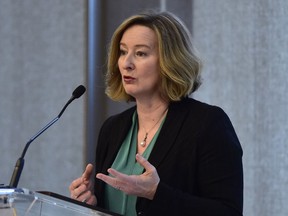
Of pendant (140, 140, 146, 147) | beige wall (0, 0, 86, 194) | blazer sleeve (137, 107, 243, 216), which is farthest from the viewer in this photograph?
beige wall (0, 0, 86, 194)

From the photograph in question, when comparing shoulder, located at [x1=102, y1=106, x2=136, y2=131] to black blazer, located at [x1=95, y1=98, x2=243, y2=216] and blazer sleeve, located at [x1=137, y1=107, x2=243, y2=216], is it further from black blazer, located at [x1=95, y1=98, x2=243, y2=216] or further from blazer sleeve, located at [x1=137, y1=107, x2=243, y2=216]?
blazer sleeve, located at [x1=137, y1=107, x2=243, y2=216]

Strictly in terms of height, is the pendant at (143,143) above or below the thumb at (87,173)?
above

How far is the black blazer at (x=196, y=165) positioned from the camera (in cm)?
163

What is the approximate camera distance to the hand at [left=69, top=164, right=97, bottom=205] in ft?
5.82

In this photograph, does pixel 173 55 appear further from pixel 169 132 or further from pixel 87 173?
pixel 87 173

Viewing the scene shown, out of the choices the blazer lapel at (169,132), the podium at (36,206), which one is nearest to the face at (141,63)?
the blazer lapel at (169,132)

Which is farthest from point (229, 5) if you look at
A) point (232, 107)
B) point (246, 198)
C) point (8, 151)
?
point (8, 151)

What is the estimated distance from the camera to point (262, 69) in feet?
9.27

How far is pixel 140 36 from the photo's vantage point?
1.87 m

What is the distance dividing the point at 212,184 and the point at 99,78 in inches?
72.5

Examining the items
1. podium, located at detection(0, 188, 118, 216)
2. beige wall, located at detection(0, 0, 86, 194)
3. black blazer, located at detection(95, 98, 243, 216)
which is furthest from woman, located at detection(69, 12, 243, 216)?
beige wall, located at detection(0, 0, 86, 194)

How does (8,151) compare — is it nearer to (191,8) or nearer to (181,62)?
(191,8)

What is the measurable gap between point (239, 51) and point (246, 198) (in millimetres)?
719

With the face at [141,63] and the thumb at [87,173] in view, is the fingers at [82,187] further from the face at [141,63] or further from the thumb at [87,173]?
the face at [141,63]
